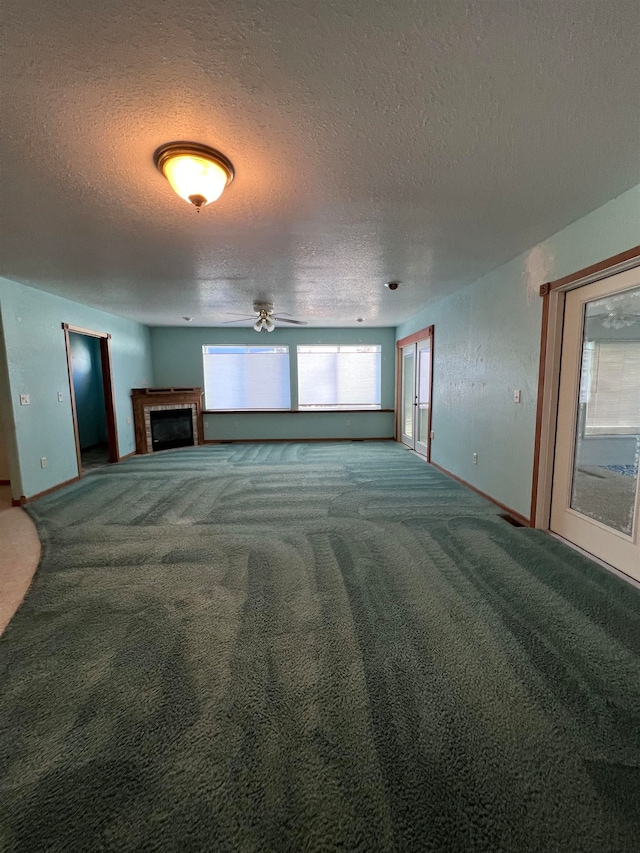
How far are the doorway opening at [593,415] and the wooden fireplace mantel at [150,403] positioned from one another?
6034 millimetres

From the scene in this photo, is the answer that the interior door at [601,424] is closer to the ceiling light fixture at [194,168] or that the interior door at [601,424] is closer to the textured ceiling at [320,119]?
the textured ceiling at [320,119]

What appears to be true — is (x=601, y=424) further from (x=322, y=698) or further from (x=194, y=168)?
(x=194, y=168)

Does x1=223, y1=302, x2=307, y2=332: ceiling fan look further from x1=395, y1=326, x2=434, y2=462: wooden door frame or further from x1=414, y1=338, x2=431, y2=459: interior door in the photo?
x1=414, y1=338, x2=431, y2=459: interior door

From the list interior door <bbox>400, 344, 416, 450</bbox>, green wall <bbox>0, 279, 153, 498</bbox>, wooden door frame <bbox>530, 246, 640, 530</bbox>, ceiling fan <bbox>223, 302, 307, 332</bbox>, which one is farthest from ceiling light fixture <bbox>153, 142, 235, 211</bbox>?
interior door <bbox>400, 344, 416, 450</bbox>

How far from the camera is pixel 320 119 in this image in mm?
1493

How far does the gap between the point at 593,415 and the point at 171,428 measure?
6522mm

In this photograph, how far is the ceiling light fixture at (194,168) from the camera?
166 cm

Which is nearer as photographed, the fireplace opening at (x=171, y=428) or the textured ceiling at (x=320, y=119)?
the textured ceiling at (x=320, y=119)

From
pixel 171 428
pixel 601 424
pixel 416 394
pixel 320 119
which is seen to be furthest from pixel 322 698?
pixel 171 428

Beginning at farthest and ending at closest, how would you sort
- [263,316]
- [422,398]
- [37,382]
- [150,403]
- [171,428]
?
[171,428] < [150,403] < [422,398] < [263,316] < [37,382]

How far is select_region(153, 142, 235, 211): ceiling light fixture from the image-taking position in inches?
65.4

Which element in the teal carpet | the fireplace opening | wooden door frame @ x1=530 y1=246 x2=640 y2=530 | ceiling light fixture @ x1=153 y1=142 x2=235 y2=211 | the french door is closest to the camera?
the teal carpet

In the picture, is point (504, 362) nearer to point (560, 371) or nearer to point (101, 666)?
point (560, 371)

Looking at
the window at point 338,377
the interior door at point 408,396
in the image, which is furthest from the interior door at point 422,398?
the window at point 338,377
